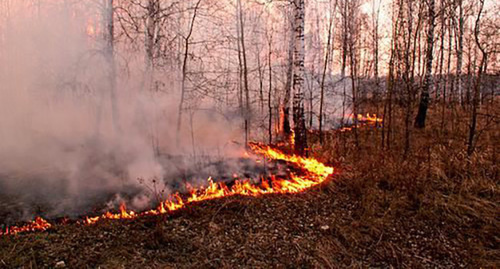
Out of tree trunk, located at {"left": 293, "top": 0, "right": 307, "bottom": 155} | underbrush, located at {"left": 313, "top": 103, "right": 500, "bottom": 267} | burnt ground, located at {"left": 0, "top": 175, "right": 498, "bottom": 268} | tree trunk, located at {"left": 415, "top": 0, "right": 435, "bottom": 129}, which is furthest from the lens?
tree trunk, located at {"left": 415, "top": 0, "right": 435, "bottom": 129}

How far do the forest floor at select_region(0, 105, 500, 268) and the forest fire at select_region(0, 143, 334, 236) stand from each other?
11.0 inches

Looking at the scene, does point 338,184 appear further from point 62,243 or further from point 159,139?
point 159,139

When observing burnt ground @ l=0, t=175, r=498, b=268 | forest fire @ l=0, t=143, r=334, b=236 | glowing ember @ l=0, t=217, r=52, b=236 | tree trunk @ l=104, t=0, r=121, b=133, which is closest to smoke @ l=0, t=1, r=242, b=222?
tree trunk @ l=104, t=0, r=121, b=133

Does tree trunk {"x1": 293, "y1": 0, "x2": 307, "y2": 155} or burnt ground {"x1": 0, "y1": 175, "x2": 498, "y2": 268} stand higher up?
tree trunk {"x1": 293, "y1": 0, "x2": 307, "y2": 155}

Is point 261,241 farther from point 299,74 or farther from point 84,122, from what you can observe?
point 84,122

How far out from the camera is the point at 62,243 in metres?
3.54

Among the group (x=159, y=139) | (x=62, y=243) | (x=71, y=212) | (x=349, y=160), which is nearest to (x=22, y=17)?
(x=159, y=139)

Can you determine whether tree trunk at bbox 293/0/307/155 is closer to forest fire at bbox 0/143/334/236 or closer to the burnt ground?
forest fire at bbox 0/143/334/236

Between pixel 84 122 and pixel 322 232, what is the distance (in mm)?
12023

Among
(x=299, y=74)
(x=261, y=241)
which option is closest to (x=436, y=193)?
(x=261, y=241)

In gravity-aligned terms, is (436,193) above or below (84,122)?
below

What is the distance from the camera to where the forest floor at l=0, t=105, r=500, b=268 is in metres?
3.28

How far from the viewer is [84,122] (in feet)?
39.8

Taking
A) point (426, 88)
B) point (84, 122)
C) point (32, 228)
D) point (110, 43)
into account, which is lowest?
point (32, 228)
